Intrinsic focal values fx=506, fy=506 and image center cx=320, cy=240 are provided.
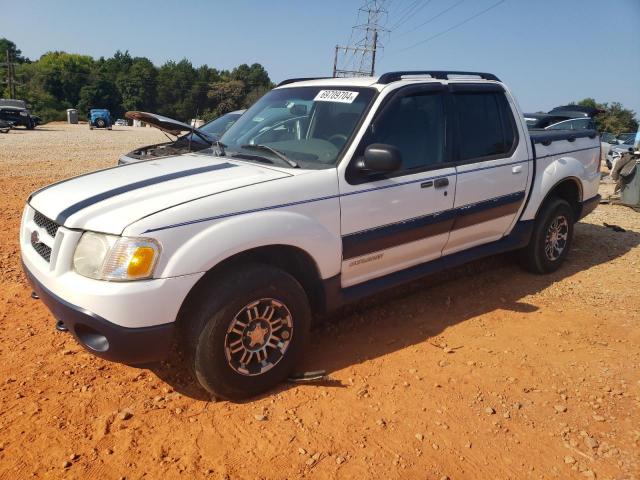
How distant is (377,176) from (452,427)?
1.64m

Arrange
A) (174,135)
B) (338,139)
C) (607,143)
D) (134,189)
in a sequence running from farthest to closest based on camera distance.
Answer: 1. (607,143)
2. (174,135)
3. (338,139)
4. (134,189)

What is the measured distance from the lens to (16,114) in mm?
28891

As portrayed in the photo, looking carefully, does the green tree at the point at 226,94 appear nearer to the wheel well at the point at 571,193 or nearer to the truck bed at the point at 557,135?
the truck bed at the point at 557,135

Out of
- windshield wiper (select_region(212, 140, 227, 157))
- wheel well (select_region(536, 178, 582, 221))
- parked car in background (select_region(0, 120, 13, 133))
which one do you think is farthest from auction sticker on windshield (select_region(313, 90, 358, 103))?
parked car in background (select_region(0, 120, 13, 133))

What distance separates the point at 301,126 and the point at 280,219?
3.79 ft

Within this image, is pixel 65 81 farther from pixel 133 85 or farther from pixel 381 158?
pixel 381 158

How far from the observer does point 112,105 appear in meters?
77.6

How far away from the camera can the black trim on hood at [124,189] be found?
9.36 ft

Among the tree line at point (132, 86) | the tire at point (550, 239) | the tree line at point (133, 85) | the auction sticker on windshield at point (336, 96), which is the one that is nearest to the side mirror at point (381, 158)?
the auction sticker on windshield at point (336, 96)

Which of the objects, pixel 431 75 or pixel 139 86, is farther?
pixel 139 86

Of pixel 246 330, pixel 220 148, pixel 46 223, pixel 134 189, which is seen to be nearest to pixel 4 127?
pixel 220 148

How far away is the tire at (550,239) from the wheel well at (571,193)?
0.10 m

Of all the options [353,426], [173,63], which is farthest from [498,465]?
[173,63]

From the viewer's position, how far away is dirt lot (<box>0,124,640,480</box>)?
2.57 meters
